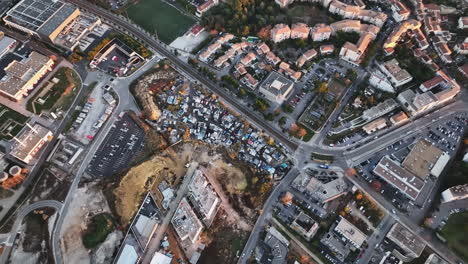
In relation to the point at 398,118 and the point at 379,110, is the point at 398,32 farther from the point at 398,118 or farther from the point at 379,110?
the point at 398,118

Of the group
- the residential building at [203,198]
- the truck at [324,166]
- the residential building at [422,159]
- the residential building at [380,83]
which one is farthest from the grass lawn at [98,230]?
the residential building at [380,83]

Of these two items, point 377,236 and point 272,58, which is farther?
point 272,58

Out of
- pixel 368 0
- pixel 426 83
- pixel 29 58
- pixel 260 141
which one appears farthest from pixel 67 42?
pixel 426 83

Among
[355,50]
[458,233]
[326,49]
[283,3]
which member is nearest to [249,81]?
[326,49]

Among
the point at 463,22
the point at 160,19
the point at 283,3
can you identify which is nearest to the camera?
the point at 463,22

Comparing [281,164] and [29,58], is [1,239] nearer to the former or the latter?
[29,58]
